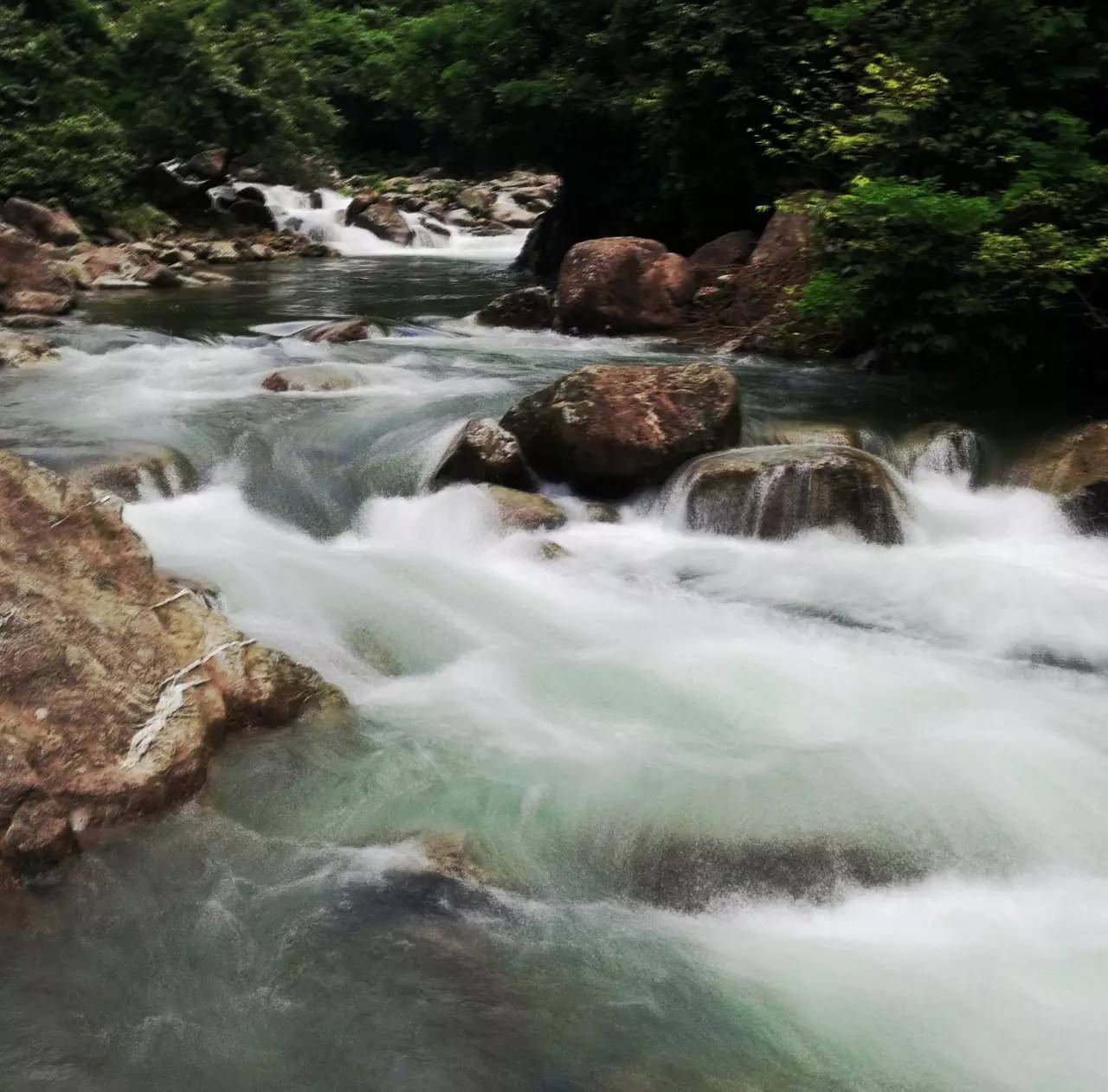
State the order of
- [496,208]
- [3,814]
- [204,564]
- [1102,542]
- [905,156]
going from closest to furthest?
1. [3,814]
2. [204,564]
3. [1102,542]
4. [905,156]
5. [496,208]

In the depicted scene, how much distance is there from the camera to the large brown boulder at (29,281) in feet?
44.0

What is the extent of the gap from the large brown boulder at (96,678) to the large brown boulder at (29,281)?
10.0 meters

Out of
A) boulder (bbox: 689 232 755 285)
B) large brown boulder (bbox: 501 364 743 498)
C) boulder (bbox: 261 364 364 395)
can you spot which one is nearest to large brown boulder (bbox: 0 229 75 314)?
boulder (bbox: 261 364 364 395)

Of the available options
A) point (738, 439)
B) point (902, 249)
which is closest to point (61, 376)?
point (738, 439)

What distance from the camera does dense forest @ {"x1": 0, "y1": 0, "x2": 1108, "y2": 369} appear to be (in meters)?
8.49

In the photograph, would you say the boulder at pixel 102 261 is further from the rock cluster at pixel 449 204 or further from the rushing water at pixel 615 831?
the rushing water at pixel 615 831

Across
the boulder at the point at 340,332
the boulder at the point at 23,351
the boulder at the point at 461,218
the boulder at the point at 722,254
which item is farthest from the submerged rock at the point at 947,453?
the boulder at the point at 461,218

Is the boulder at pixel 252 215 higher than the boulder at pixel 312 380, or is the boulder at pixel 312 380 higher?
the boulder at pixel 252 215

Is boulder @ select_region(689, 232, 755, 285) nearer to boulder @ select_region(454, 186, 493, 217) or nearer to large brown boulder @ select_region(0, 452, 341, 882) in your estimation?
large brown boulder @ select_region(0, 452, 341, 882)

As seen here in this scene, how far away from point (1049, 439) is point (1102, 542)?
120 cm

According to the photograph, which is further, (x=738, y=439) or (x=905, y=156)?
(x=905, y=156)

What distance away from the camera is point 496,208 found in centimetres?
2855

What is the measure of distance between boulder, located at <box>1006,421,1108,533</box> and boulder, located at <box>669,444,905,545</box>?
1.20 m

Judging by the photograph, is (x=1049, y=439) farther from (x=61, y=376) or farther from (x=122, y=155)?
(x=122, y=155)
